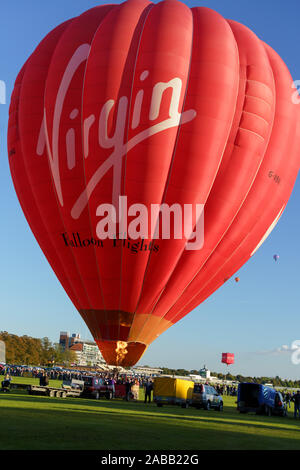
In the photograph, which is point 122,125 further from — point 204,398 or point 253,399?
point 253,399

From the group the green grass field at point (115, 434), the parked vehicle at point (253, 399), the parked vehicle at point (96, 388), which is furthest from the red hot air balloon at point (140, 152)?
the green grass field at point (115, 434)

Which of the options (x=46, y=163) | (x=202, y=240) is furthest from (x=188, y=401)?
(x=46, y=163)

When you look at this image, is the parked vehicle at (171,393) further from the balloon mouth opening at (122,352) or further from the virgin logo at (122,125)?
the virgin logo at (122,125)

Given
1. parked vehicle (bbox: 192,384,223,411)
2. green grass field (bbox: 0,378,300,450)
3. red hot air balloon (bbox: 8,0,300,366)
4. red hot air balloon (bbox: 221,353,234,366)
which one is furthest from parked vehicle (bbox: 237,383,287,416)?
red hot air balloon (bbox: 221,353,234,366)

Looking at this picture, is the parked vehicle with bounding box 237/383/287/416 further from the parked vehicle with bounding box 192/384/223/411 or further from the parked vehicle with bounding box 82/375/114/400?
the parked vehicle with bounding box 82/375/114/400

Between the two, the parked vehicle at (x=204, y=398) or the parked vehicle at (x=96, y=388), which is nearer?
the parked vehicle at (x=204, y=398)
